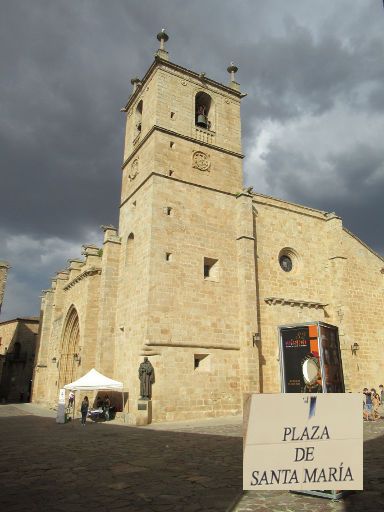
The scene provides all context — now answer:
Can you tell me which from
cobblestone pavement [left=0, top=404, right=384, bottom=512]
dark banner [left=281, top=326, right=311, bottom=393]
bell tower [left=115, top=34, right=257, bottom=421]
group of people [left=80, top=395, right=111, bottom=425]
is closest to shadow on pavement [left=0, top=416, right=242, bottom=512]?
cobblestone pavement [left=0, top=404, right=384, bottom=512]

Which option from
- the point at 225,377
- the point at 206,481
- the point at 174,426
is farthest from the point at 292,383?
the point at 225,377

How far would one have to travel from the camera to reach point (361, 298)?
831 inches

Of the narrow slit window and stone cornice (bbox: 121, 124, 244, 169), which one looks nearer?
the narrow slit window

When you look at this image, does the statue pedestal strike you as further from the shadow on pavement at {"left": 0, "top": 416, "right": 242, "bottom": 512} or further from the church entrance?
the church entrance

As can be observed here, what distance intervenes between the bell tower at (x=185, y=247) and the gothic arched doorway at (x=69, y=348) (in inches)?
233

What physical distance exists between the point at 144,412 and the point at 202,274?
20.1 feet

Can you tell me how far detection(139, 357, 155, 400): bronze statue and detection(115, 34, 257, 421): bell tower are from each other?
28 centimetres

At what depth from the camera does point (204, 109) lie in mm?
21016

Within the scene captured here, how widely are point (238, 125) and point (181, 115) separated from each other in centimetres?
364

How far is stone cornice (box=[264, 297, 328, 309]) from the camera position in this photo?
1809cm

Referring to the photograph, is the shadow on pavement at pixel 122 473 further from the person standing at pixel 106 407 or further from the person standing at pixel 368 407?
the person standing at pixel 368 407

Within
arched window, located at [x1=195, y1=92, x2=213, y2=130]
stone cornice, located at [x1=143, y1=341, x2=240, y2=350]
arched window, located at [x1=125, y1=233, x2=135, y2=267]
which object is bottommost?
stone cornice, located at [x1=143, y1=341, x2=240, y2=350]

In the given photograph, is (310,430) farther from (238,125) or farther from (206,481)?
(238,125)

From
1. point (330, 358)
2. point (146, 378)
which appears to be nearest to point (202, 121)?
point (146, 378)
